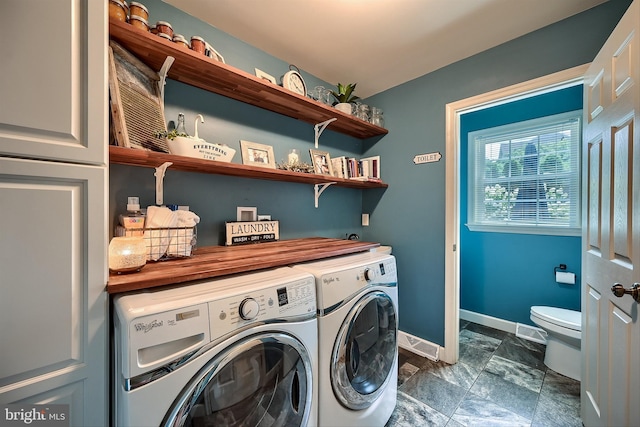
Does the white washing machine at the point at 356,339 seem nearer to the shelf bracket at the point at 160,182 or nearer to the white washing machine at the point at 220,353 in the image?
the white washing machine at the point at 220,353

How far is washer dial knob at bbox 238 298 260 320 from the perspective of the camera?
831 mm

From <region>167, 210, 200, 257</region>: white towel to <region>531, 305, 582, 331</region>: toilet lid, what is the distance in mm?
2499

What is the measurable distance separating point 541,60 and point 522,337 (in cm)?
233

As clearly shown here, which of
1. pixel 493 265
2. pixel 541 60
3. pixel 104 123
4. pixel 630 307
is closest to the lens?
pixel 104 123

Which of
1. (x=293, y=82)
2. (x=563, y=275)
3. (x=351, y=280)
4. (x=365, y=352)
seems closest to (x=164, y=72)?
(x=293, y=82)

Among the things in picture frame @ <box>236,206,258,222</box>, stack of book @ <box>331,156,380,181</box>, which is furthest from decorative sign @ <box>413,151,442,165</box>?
picture frame @ <box>236,206,258,222</box>

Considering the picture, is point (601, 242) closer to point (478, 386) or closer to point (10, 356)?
point (478, 386)

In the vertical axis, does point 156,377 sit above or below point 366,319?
above

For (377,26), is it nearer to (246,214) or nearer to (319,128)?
(319,128)

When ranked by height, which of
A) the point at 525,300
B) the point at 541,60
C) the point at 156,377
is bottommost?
the point at 525,300

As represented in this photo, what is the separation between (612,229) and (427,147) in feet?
4.04

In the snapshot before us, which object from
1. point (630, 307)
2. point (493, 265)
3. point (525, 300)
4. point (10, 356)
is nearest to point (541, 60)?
point (630, 307)

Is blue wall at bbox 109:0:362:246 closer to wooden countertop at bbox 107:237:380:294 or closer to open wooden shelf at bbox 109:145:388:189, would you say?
open wooden shelf at bbox 109:145:388:189

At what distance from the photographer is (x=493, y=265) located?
2613mm
